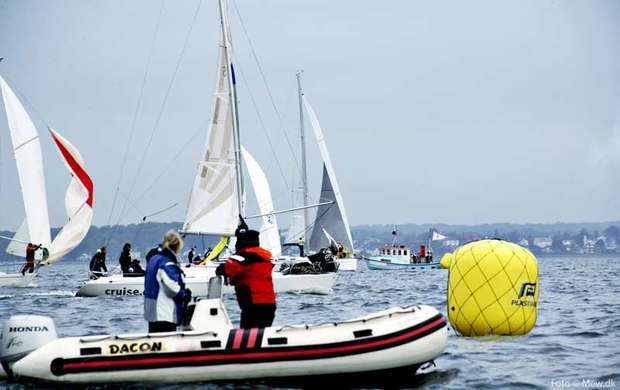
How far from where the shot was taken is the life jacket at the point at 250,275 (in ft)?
41.2

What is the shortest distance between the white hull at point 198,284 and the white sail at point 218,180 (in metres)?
2.65

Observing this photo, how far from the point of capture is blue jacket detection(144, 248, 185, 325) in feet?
39.6

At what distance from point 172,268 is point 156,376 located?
1.42 metres

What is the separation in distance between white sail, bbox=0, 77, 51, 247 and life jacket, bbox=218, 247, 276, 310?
29929 mm

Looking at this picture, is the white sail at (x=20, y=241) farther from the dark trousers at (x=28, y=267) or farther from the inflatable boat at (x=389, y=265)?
the inflatable boat at (x=389, y=265)

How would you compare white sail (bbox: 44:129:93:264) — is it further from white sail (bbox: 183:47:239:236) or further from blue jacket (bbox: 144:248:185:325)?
blue jacket (bbox: 144:248:185:325)

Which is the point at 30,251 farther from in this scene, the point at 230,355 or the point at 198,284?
the point at 230,355

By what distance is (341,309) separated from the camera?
24.8 metres

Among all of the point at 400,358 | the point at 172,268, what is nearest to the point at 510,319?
the point at 400,358

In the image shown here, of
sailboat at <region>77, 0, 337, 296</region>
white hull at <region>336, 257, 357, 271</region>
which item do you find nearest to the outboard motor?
sailboat at <region>77, 0, 337, 296</region>

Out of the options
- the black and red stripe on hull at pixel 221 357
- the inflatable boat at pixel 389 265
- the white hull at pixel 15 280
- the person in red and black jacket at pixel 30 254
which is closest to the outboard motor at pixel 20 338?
the black and red stripe on hull at pixel 221 357

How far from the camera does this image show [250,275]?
41.2ft

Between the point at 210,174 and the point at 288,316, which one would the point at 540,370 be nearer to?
the point at 288,316

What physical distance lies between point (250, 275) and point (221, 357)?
1.14 m
